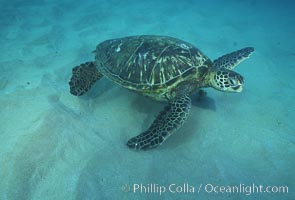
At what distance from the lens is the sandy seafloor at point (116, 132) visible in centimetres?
273

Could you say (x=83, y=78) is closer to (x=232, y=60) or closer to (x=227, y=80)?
(x=227, y=80)

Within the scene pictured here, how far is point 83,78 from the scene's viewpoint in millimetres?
4066

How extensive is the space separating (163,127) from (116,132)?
0.77m

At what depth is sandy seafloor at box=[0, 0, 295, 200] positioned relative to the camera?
2.73 meters

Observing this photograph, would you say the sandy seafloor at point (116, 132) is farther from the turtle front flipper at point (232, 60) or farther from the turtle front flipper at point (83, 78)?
the turtle front flipper at point (232, 60)

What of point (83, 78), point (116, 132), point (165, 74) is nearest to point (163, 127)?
point (116, 132)

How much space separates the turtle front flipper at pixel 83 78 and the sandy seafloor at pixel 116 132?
195mm

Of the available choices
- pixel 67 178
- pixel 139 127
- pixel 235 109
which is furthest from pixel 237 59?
pixel 67 178

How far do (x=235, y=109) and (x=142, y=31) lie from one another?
4269mm

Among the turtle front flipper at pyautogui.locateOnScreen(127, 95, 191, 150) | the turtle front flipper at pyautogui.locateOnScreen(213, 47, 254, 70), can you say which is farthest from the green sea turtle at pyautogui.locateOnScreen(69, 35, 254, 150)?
the turtle front flipper at pyautogui.locateOnScreen(213, 47, 254, 70)

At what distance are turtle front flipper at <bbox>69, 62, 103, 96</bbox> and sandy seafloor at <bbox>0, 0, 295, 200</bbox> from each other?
0.19 meters

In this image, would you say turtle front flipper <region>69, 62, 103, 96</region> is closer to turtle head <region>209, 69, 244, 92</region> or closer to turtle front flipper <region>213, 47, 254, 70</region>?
turtle head <region>209, 69, 244, 92</region>

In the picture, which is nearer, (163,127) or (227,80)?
(163,127)

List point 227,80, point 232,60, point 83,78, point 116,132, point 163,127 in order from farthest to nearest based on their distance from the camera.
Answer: point 232,60
point 83,78
point 227,80
point 116,132
point 163,127
